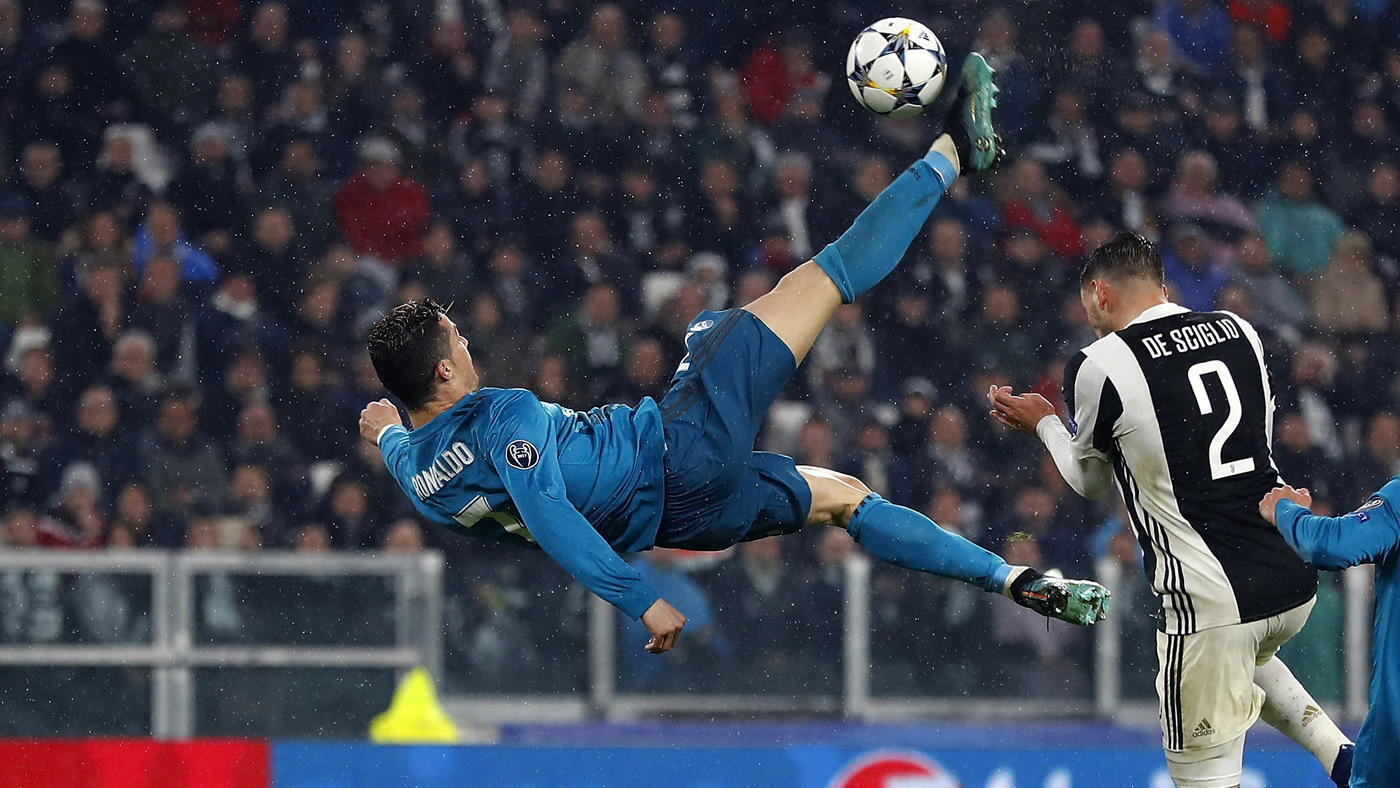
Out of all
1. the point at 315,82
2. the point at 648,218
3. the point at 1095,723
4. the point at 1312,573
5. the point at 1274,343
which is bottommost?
the point at 1095,723

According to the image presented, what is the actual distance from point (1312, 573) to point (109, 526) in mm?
6195

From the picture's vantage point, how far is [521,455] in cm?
492

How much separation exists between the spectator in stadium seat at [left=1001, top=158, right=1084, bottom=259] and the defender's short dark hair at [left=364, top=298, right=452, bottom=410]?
20.0ft

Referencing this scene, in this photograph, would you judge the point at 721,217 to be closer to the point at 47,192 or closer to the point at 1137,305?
the point at 47,192

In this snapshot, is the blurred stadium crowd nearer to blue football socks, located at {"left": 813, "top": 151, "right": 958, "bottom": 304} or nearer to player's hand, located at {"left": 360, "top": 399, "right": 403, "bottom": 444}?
player's hand, located at {"left": 360, "top": 399, "right": 403, "bottom": 444}

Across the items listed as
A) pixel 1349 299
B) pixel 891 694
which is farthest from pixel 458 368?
pixel 1349 299

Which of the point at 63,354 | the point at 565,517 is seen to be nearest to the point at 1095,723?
the point at 565,517

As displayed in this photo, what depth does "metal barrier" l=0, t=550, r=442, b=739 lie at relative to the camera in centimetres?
777

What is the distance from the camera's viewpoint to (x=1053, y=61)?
11.2 metres

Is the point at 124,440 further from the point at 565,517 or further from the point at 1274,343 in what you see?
the point at 1274,343

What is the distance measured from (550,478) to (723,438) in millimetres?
589

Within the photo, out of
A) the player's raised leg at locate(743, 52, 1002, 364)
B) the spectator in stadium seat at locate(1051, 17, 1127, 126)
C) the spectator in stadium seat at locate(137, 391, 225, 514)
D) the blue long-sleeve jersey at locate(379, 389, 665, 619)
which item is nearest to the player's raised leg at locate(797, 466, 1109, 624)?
the player's raised leg at locate(743, 52, 1002, 364)

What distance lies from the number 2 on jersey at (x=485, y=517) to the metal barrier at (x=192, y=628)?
106 inches

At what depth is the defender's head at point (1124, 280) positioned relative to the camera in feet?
16.4
